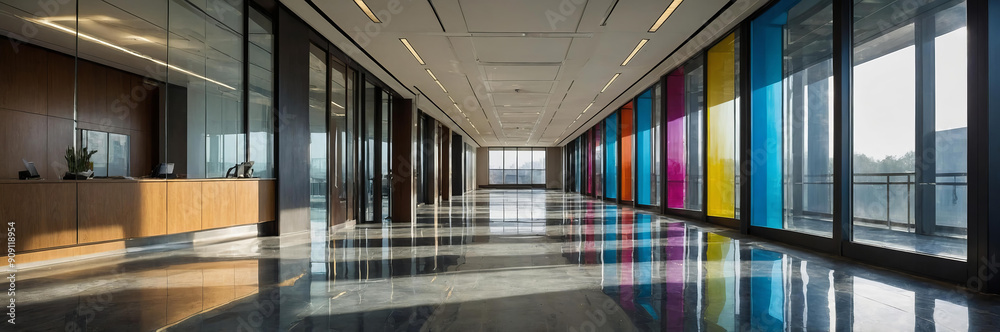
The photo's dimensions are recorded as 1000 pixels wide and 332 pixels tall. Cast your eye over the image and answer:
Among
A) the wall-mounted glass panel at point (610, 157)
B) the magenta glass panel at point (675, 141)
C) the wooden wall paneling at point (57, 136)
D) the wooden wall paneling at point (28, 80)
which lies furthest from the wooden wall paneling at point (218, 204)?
the wall-mounted glass panel at point (610, 157)

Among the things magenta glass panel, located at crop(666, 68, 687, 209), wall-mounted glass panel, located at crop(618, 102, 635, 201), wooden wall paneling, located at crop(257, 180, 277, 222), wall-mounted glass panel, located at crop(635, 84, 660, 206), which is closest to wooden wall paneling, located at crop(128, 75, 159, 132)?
wooden wall paneling, located at crop(257, 180, 277, 222)

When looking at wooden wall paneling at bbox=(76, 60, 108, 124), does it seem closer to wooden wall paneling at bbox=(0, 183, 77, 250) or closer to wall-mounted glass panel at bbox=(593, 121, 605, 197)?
wooden wall paneling at bbox=(0, 183, 77, 250)

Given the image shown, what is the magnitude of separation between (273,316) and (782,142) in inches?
300

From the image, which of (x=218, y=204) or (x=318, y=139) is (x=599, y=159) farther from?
(x=218, y=204)

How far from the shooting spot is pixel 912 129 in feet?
18.5

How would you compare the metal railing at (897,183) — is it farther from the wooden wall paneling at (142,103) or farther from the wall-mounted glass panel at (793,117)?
the wooden wall paneling at (142,103)

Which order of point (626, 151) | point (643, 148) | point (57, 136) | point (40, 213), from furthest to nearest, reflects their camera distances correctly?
point (626, 151) → point (643, 148) → point (57, 136) → point (40, 213)

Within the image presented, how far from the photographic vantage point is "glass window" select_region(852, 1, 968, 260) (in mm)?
5023

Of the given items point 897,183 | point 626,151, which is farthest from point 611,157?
point 897,183

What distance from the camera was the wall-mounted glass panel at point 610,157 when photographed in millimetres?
22438

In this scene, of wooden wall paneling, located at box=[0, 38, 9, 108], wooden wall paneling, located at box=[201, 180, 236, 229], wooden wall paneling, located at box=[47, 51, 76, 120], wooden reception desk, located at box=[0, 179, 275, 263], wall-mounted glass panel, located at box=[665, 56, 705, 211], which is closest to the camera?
wooden reception desk, located at box=[0, 179, 275, 263]

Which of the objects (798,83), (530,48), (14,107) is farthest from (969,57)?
(14,107)

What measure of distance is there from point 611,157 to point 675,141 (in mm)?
9494

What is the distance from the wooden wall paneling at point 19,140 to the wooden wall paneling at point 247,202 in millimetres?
3695
